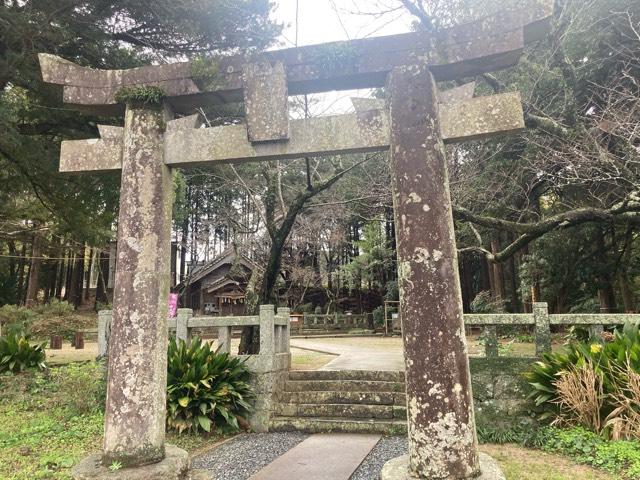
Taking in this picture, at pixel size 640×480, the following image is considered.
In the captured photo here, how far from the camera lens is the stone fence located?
7422 millimetres

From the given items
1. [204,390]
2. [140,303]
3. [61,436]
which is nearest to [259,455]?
[204,390]

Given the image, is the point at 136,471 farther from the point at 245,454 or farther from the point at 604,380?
the point at 604,380

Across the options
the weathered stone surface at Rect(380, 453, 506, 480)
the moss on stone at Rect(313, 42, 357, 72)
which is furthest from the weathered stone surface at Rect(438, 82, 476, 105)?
the weathered stone surface at Rect(380, 453, 506, 480)

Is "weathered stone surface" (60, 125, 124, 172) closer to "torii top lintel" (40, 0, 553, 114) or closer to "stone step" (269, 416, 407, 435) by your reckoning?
"torii top lintel" (40, 0, 553, 114)

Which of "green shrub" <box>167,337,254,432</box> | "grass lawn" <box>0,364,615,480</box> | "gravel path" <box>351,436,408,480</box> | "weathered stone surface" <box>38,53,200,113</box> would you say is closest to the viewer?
"weathered stone surface" <box>38,53,200,113</box>

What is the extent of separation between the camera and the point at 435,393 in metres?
3.23

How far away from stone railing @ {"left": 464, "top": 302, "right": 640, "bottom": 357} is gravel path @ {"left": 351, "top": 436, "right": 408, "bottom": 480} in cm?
202

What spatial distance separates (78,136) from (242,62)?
7.59 m

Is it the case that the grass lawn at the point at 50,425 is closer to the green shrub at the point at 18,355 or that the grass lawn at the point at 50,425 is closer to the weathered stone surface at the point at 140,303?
the green shrub at the point at 18,355

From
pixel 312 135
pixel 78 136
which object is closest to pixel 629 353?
pixel 312 135

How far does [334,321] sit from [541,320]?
2112cm

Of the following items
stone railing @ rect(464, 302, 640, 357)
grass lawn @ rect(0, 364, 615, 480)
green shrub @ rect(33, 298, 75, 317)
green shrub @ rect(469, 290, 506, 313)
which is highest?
green shrub @ rect(33, 298, 75, 317)

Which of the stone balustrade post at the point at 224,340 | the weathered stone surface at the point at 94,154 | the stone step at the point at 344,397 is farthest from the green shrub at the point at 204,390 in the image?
the weathered stone surface at the point at 94,154

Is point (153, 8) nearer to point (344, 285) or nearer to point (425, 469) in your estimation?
point (425, 469)
